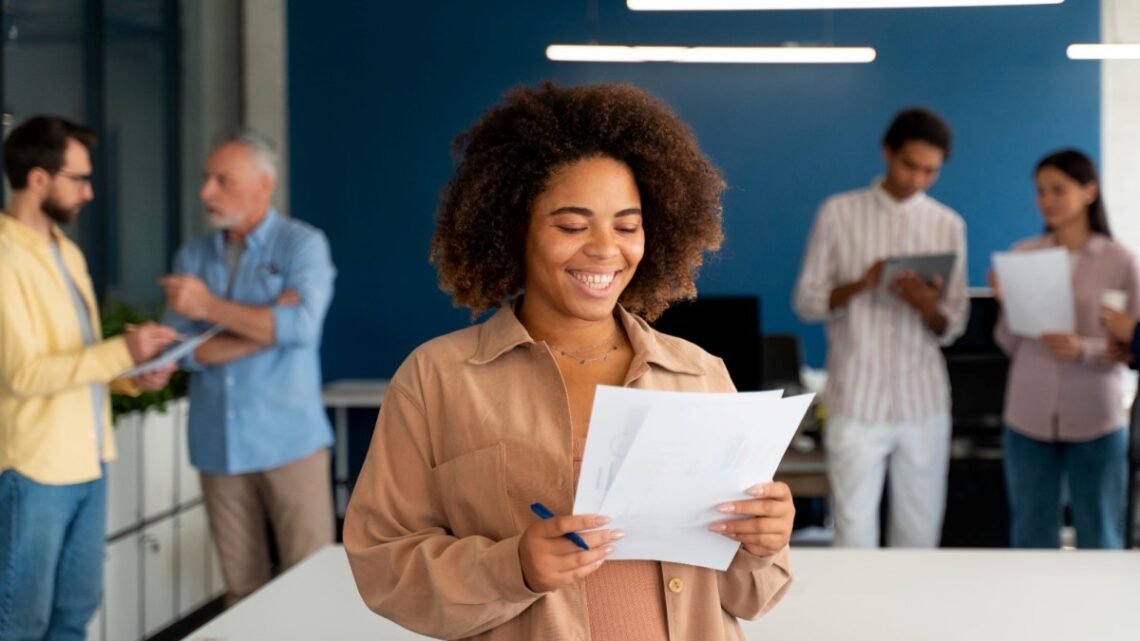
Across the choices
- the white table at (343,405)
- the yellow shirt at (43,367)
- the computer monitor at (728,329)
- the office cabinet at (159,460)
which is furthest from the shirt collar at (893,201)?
the white table at (343,405)

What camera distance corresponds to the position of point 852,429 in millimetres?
3824

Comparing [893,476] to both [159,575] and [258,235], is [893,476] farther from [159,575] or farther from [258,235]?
[159,575]

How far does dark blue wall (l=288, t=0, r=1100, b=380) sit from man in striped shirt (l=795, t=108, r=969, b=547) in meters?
3.03

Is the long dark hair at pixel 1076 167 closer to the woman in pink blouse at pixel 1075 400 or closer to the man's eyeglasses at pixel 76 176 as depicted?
the woman in pink blouse at pixel 1075 400

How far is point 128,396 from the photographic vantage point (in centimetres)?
420

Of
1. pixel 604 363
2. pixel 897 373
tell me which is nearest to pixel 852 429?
pixel 897 373

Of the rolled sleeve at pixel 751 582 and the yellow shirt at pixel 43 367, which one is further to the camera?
the yellow shirt at pixel 43 367

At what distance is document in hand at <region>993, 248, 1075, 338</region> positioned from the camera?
145 inches

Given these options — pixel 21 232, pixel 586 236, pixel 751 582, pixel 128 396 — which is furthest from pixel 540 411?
pixel 128 396

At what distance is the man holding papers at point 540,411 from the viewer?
1389 millimetres

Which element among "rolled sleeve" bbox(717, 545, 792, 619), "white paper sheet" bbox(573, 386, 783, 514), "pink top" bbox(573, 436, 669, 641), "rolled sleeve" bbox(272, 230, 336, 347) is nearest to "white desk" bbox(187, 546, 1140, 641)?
"rolled sleeve" bbox(717, 545, 792, 619)

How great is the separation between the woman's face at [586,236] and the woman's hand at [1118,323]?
8.47 ft

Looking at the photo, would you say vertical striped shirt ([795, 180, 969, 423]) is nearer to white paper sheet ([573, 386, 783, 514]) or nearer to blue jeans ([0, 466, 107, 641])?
blue jeans ([0, 466, 107, 641])

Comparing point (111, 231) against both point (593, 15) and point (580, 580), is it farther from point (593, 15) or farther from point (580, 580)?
point (580, 580)
